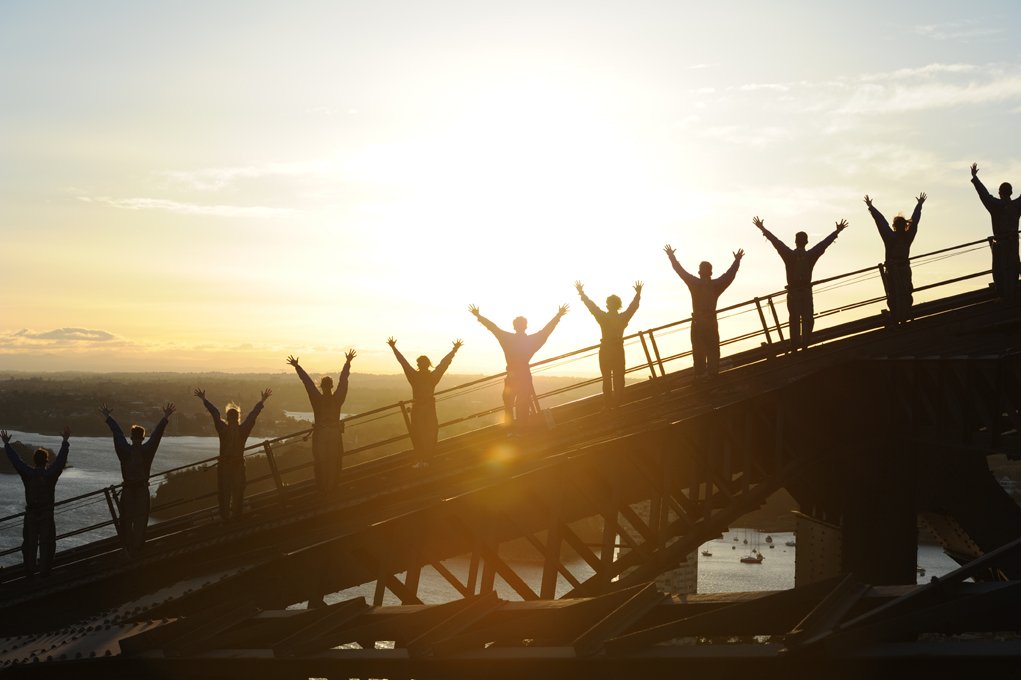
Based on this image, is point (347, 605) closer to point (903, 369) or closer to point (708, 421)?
point (708, 421)

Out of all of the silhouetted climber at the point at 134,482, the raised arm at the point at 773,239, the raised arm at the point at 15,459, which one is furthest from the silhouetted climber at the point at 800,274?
the raised arm at the point at 15,459

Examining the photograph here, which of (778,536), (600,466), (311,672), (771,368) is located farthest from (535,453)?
(778,536)

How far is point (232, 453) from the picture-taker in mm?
15219

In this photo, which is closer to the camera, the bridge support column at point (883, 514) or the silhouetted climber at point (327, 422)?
the silhouetted climber at point (327, 422)

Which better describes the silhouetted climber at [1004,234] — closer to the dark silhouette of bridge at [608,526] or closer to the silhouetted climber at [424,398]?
the dark silhouette of bridge at [608,526]

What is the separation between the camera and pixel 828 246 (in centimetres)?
1814

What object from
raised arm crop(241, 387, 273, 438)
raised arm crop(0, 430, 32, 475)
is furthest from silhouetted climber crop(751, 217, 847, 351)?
raised arm crop(0, 430, 32, 475)

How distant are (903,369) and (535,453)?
6.22 metres

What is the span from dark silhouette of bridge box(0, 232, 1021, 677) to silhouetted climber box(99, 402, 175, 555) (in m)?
0.36

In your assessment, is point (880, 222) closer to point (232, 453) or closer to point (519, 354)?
point (519, 354)

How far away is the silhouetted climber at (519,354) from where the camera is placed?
16453 mm

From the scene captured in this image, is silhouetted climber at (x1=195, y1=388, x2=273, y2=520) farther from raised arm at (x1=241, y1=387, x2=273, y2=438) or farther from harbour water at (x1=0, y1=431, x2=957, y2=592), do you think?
harbour water at (x1=0, y1=431, x2=957, y2=592)

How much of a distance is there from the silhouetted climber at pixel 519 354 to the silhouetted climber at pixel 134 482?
5202mm

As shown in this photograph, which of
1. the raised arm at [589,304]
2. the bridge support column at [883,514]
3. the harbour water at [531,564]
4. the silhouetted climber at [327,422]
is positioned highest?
the raised arm at [589,304]
